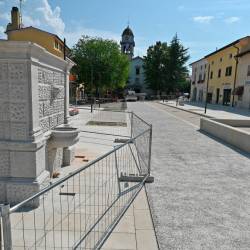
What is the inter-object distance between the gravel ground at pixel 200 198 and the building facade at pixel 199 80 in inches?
1668

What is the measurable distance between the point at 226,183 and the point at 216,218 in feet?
5.81

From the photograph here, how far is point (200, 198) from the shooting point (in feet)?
15.5

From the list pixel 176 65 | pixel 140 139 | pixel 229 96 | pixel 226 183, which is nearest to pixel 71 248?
pixel 226 183

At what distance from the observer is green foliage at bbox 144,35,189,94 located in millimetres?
60781

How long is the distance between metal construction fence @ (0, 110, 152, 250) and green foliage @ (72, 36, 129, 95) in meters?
30.3

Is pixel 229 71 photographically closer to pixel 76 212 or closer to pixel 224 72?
pixel 224 72

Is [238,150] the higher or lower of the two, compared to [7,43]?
lower

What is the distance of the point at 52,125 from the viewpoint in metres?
5.48

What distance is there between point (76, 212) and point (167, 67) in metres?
60.6

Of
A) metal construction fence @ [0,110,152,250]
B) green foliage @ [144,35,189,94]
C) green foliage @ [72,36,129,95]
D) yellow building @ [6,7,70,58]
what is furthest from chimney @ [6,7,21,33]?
green foliage @ [144,35,189,94]

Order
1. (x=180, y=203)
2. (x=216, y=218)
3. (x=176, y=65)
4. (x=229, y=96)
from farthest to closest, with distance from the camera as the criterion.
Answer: (x=176, y=65) → (x=229, y=96) → (x=180, y=203) → (x=216, y=218)

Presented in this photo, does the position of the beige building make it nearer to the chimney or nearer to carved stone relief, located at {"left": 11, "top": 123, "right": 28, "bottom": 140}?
the chimney

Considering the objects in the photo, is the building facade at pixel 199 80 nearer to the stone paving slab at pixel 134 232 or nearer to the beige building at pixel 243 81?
the beige building at pixel 243 81

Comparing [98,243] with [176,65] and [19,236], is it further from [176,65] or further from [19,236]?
[176,65]
